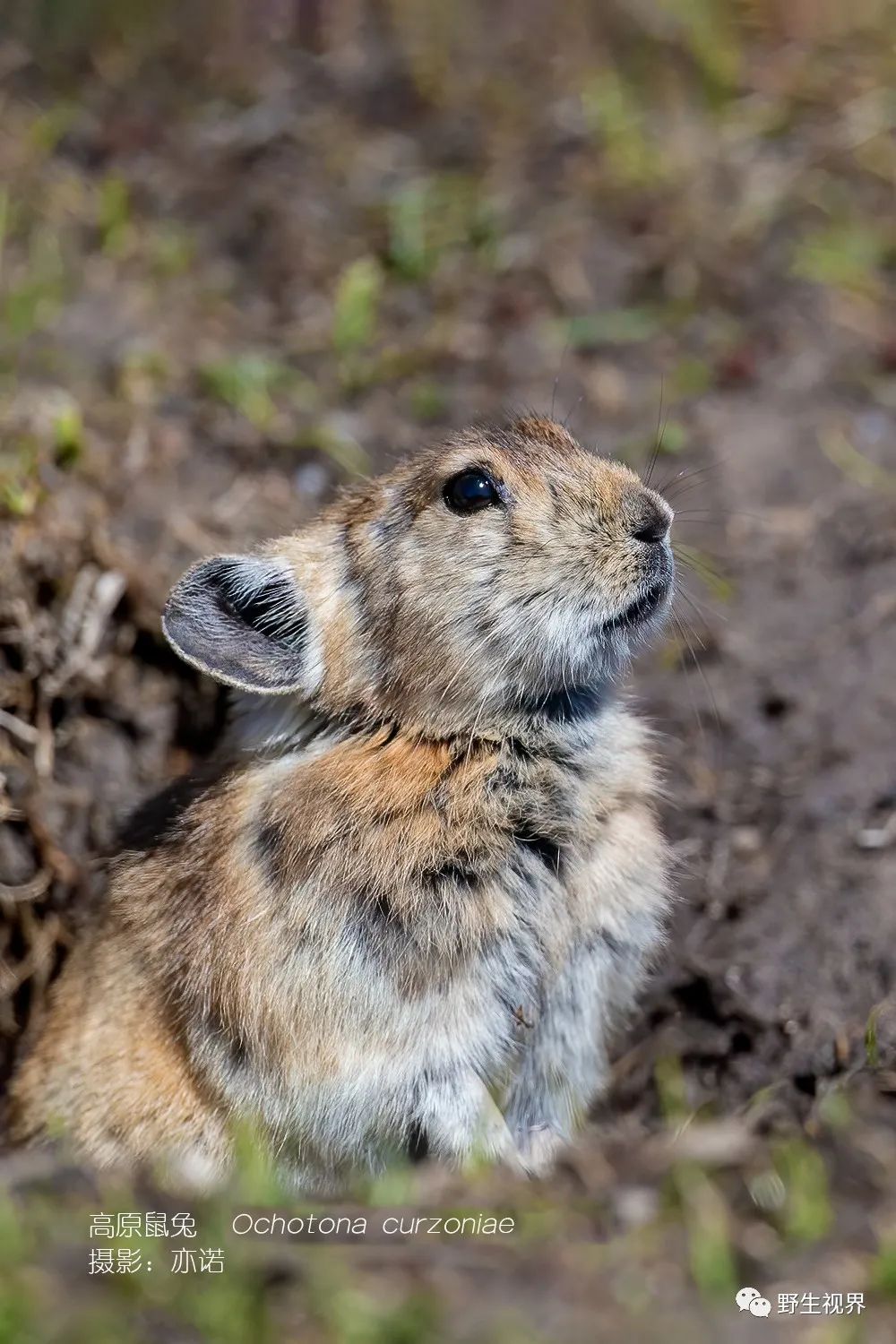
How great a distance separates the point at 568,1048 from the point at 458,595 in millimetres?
1464

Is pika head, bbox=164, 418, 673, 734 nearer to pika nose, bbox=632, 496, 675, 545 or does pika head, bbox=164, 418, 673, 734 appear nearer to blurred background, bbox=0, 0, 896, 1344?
pika nose, bbox=632, 496, 675, 545

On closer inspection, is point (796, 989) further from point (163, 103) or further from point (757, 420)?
point (163, 103)

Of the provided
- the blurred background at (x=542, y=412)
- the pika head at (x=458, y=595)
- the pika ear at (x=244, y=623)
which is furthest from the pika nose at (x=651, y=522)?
the blurred background at (x=542, y=412)

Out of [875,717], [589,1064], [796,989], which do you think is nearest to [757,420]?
[875,717]

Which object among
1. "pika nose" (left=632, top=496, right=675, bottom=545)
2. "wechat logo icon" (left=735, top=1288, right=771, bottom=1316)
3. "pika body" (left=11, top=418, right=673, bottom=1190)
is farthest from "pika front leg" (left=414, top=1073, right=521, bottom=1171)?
"pika nose" (left=632, top=496, right=675, bottom=545)

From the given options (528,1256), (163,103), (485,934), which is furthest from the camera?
(163,103)

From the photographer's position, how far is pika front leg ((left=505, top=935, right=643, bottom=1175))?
4926 millimetres

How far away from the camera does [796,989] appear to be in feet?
18.6

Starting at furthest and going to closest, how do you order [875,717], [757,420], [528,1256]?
[757,420]
[875,717]
[528,1256]

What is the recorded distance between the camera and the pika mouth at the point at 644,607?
15.7ft

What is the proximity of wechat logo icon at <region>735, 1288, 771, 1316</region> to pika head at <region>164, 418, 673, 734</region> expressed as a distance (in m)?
1.74

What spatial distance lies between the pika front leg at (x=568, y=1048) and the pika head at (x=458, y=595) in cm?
80

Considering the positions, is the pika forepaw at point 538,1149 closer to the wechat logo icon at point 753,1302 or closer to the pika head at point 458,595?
the wechat logo icon at point 753,1302

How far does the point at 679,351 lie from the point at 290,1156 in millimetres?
4899
